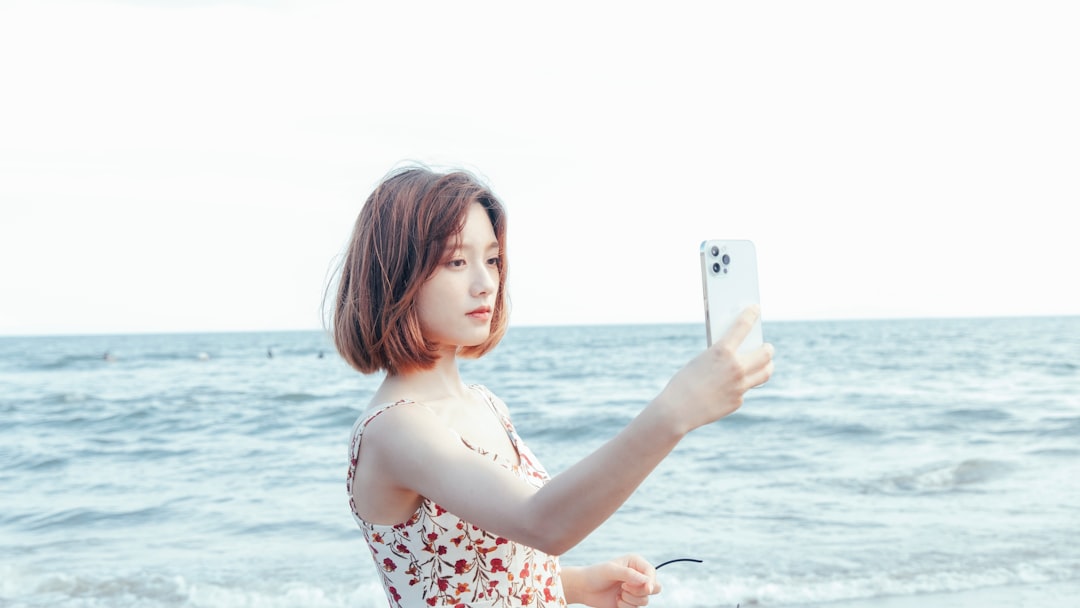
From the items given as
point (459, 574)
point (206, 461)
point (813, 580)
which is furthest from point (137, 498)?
point (459, 574)

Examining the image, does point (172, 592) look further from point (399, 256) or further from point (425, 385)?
point (399, 256)

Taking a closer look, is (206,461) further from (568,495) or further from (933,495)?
(568,495)

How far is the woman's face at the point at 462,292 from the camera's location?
A: 163 cm

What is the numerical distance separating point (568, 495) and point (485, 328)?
1.60ft

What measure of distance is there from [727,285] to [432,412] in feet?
1.82

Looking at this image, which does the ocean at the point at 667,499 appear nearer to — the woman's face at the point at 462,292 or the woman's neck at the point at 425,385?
the woman's neck at the point at 425,385

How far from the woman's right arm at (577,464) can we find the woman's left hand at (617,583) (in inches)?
23.2

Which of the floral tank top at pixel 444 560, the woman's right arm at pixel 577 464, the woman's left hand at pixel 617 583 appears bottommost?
the woman's left hand at pixel 617 583

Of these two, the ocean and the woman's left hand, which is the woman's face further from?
the ocean

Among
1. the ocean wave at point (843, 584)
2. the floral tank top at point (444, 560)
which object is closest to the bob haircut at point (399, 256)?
the floral tank top at point (444, 560)

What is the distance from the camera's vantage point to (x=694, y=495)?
8609mm

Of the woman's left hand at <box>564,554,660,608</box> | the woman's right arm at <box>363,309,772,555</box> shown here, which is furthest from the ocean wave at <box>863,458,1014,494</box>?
the woman's right arm at <box>363,309,772,555</box>

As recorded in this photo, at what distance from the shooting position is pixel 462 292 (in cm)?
163

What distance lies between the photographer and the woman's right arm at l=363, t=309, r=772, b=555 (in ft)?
3.86
